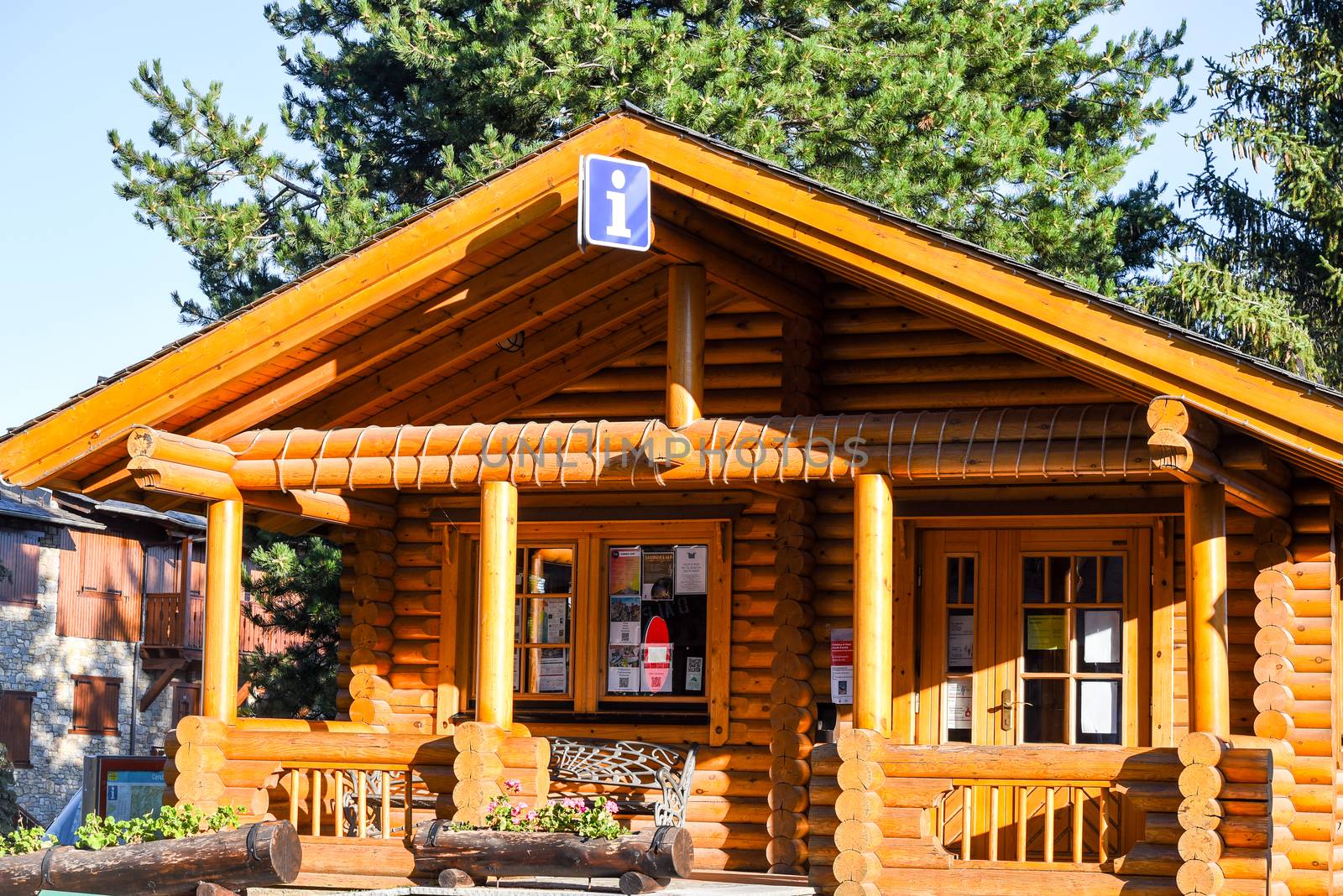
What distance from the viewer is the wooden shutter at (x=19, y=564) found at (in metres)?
39.8

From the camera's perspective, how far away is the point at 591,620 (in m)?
13.3

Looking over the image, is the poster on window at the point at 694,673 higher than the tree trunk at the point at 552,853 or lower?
higher

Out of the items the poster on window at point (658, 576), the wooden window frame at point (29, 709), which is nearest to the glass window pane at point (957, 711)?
the poster on window at point (658, 576)

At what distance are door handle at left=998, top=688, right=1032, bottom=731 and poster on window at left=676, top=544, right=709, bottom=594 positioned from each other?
236cm

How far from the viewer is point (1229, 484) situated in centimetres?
973

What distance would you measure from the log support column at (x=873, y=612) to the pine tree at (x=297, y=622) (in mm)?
13728

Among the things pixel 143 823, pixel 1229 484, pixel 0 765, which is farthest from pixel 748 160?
pixel 0 765

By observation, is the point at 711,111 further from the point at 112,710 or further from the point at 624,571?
the point at 112,710

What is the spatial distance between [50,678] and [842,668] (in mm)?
33475

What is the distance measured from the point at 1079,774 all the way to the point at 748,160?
4.08 meters

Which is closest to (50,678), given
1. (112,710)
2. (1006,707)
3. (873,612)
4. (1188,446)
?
(112,710)

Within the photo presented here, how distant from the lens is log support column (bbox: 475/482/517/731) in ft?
35.9

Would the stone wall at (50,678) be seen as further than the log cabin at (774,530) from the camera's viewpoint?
Yes

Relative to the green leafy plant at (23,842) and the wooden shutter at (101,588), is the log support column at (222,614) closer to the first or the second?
the green leafy plant at (23,842)
